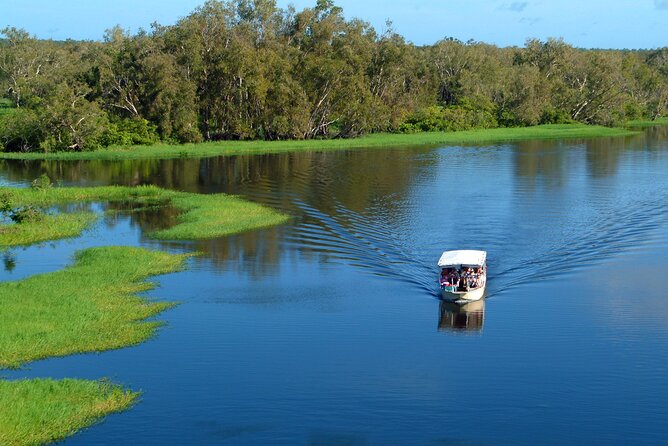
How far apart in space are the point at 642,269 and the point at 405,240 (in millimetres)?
11346

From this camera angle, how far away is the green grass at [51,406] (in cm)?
2117

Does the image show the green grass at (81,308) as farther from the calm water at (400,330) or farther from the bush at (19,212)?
the bush at (19,212)

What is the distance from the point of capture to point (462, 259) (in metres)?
34.1

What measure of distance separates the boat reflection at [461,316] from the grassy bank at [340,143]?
5719cm

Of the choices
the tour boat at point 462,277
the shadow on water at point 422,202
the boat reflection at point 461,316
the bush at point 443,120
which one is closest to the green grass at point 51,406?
the boat reflection at point 461,316

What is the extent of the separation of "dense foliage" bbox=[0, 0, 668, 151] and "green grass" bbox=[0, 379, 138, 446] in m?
61.5

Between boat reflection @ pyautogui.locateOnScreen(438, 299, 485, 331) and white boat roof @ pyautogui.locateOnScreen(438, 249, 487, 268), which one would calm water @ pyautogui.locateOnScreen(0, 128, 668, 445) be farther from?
white boat roof @ pyautogui.locateOnScreen(438, 249, 487, 268)

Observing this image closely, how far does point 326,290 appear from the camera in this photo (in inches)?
1363

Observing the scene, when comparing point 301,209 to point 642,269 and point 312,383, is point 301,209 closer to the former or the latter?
point 642,269

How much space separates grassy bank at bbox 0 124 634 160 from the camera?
83.6m

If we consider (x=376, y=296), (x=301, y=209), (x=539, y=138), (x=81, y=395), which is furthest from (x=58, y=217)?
(x=539, y=138)

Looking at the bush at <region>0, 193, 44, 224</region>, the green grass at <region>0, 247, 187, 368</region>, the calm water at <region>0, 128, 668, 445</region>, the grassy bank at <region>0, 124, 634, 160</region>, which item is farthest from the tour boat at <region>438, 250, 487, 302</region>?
the grassy bank at <region>0, 124, 634, 160</region>

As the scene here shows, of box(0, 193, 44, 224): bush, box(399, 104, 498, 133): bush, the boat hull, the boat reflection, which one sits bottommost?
the boat reflection

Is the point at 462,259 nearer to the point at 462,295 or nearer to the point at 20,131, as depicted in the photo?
the point at 462,295
